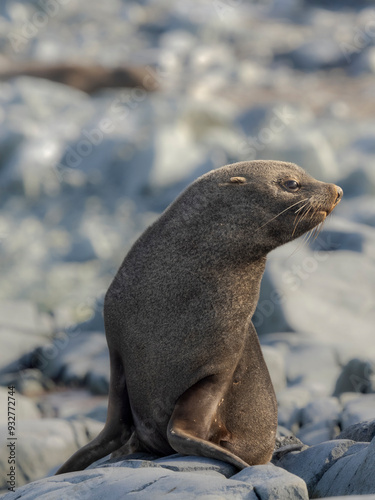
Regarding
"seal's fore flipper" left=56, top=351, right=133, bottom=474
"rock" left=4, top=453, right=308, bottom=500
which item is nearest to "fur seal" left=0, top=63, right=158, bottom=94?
"seal's fore flipper" left=56, top=351, right=133, bottom=474

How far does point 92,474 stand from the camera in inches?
199

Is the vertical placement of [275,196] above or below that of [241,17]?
above

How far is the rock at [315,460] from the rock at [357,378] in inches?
123

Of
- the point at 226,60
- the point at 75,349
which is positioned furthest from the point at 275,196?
the point at 226,60

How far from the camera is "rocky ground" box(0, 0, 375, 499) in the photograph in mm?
6547

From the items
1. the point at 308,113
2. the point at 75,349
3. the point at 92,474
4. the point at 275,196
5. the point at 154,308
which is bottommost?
the point at 308,113

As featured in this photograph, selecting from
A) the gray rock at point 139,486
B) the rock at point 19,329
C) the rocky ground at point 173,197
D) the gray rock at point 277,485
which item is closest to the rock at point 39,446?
the rocky ground at point 173,197

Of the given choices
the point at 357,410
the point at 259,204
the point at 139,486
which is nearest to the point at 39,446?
the point at 357,410

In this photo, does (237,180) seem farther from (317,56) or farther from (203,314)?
(317,56)

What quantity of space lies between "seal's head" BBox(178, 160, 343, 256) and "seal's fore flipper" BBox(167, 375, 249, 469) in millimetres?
984

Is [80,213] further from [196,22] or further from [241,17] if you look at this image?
[241,17]

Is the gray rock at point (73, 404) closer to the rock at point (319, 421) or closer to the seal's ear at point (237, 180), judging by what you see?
the rock at point (319, 421)

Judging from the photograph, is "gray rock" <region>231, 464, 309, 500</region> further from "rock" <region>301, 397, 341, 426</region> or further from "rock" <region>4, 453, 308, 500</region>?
"rock" <region>301, 397, 341, 426</region>

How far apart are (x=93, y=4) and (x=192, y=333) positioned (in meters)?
38.3
